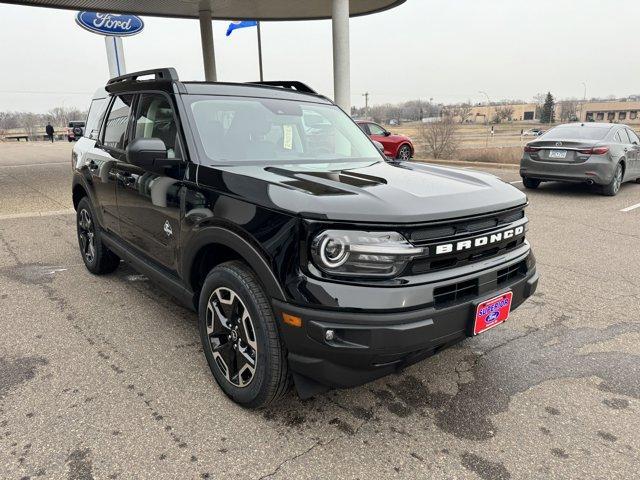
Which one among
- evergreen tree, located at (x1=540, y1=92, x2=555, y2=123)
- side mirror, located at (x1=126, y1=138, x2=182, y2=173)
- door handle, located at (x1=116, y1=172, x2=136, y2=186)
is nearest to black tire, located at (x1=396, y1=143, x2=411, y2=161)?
door handle, located at (x1=116, y1=172, x2=136, y2=186)

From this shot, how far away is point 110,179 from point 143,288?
44.5 inches

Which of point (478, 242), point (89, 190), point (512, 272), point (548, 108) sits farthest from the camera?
point (548, 108)

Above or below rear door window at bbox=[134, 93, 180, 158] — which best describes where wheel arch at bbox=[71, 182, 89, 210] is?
below

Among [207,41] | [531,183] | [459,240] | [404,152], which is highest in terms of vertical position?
[207,41]

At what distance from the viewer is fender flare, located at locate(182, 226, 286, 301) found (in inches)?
90.2

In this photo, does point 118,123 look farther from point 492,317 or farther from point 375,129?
point 375,129

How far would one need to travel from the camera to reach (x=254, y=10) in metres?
17.8

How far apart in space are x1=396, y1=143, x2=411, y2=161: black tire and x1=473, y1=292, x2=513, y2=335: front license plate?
1473 cm

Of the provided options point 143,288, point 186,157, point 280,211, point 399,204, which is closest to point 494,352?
point 399,204

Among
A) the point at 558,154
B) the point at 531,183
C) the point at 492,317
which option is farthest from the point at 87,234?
the point at 531,183

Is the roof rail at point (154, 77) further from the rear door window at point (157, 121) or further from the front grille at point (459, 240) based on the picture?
the front grille at point (459, 240)

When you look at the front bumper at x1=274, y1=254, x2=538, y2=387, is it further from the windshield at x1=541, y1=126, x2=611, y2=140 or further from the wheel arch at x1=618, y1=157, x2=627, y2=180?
the wheel arch at x1=618, y1=157, x2=627, y2=180

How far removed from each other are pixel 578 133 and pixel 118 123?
9091 mm

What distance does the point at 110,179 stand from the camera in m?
4.04
